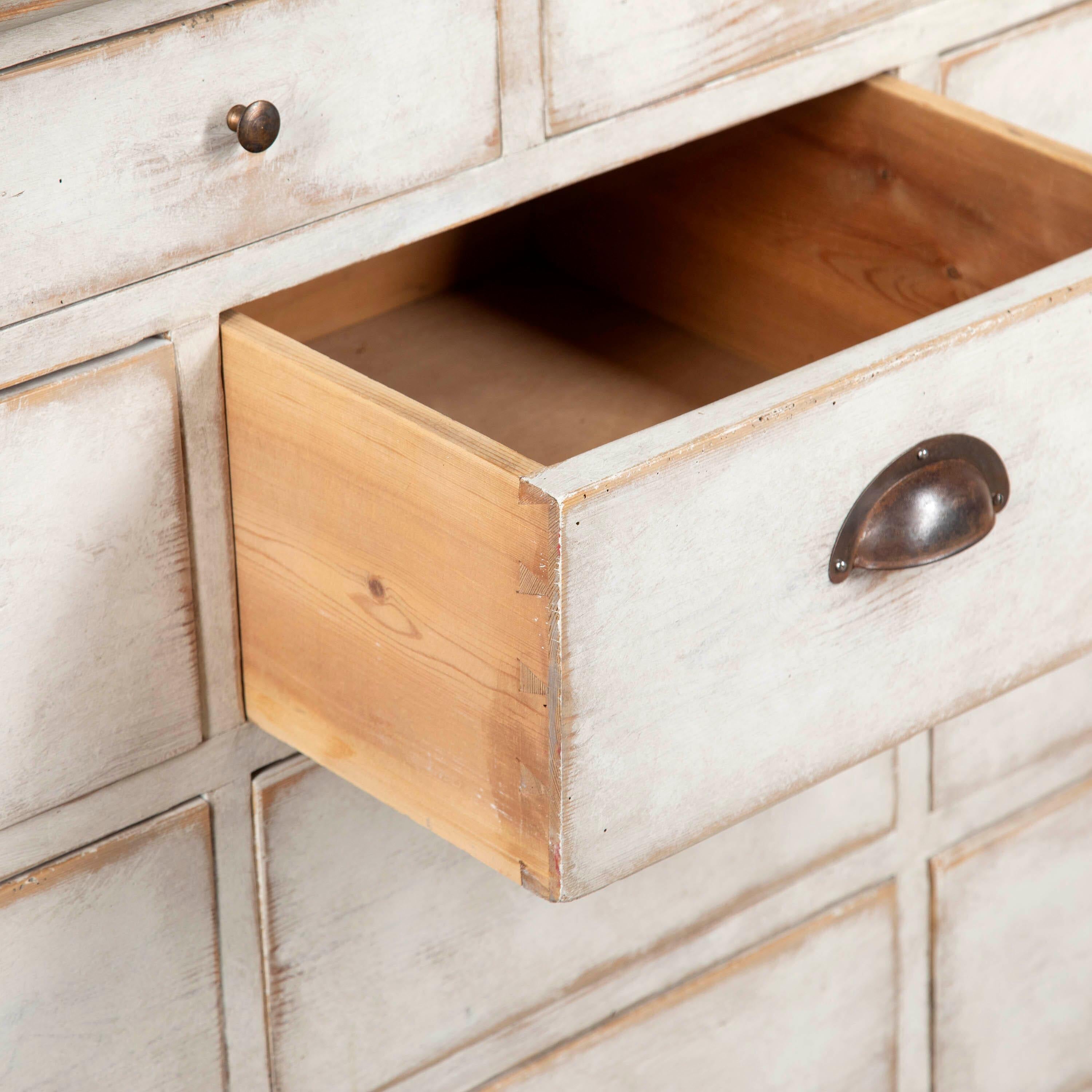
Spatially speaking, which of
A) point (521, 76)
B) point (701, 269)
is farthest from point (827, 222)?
point (521, 76)

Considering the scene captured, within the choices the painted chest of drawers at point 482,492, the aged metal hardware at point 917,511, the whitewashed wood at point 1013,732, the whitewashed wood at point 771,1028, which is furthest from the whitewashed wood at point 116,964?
the whitewashed wood at point 1013,732

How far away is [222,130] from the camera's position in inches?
25.3

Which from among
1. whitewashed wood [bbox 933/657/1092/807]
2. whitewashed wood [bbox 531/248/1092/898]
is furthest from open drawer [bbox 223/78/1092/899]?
whitewashed wood [bbox 933/657/1092/807]

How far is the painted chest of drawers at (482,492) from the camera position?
60 centimetres

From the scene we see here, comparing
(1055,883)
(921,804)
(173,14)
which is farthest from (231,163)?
(1055,883)

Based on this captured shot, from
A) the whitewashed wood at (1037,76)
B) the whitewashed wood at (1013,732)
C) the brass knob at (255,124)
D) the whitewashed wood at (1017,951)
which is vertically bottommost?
the whitewashed wood at (1017,951)

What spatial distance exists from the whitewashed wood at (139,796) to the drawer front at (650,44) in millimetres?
295

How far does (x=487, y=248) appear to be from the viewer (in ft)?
3.38

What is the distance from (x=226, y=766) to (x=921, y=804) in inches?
19.2

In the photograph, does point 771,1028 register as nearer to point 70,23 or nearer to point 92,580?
point 92,580

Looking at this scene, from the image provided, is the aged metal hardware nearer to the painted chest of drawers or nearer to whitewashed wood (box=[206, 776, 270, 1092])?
the painted chest of drawers

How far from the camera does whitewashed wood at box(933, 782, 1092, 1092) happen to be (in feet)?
3.71

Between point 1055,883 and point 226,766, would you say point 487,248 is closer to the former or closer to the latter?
point 226,766

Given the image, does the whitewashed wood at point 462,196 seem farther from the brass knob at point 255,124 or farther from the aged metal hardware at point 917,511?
the aged metal hardware at point 917,511
